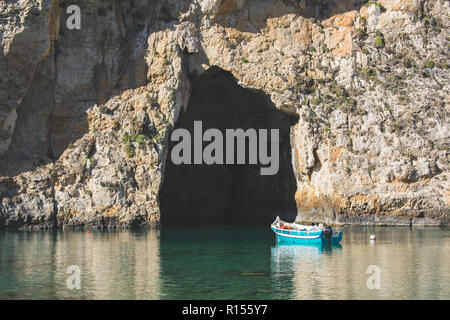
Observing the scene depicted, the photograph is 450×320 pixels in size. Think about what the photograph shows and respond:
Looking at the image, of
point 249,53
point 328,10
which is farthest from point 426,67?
point 249,53

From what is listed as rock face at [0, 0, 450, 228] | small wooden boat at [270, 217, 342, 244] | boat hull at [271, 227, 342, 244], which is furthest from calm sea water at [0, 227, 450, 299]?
rock face at [0, 0, 450, 228]

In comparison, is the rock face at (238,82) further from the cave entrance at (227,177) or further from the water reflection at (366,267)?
the water reflection at (366,267)

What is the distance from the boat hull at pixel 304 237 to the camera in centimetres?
4634

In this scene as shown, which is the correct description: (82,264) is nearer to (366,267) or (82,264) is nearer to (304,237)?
(366,267)

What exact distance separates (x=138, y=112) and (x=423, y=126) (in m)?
29.3

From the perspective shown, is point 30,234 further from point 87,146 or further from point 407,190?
point 407,190

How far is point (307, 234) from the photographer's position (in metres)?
46.9

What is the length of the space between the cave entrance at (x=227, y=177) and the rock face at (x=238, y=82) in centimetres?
423

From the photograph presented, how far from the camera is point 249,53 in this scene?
217ft

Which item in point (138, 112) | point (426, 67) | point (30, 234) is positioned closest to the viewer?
point (30, 234)

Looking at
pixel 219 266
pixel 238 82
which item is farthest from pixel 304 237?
pixel 238 82

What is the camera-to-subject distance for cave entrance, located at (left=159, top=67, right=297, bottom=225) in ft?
236

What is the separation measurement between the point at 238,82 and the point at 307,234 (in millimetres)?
23789

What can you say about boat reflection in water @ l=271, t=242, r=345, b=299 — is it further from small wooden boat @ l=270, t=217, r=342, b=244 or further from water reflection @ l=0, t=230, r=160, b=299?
water reflection @ l=0, t=230, r=160, b=299
